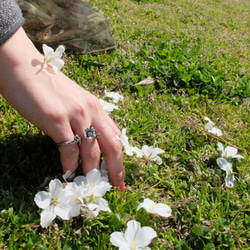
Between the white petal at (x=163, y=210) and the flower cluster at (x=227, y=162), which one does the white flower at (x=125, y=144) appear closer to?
the white petal at (x=163, y=210)

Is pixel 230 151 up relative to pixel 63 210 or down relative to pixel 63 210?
down

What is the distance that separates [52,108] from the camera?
5.59 ft

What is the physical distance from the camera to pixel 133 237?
1629 mm

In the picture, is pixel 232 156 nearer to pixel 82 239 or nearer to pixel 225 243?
pixel 225 243

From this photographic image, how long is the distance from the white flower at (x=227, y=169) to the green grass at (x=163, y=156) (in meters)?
0.05

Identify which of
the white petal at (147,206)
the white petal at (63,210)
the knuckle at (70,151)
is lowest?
the white petal at (147,206)

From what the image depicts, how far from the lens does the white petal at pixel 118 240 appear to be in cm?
157

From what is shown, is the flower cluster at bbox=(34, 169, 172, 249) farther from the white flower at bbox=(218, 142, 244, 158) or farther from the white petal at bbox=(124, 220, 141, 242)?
the white flower at bbox=(218, 142, 244, 158)

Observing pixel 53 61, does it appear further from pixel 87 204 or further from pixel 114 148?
pixel 87 204

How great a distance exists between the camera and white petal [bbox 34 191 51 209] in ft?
5.46

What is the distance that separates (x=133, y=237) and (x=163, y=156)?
3.17 ft

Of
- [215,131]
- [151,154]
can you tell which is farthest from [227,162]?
[151,154]

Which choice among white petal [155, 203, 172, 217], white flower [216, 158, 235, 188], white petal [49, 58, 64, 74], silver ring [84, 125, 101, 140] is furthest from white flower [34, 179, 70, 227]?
white flower [216, 158, 235, 188]

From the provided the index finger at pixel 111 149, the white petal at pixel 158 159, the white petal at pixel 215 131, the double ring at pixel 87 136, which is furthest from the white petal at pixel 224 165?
the double ring at pixel 87 136
